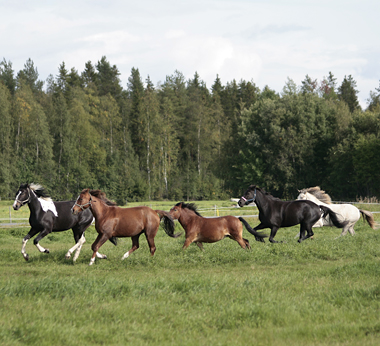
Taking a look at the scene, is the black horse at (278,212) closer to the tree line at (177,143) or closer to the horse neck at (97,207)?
the horse neck at (97,207)

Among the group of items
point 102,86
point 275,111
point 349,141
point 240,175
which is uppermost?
point 102,86

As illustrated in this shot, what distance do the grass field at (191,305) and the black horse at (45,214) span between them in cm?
195

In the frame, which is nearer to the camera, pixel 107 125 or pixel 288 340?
pixel 288 340

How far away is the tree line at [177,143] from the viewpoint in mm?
57031

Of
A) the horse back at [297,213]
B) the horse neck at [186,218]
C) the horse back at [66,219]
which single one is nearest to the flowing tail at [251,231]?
the horse neck at [186,218]

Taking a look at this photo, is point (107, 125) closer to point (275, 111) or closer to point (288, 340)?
point (275, 111)

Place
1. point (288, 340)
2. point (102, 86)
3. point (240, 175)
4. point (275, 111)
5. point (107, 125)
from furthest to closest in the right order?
point (102, 86) < point (107, 125) < point (240, 175) < point (275, 111) < point (288, 340)

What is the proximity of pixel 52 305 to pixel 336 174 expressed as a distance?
2055 inches

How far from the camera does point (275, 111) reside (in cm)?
5891

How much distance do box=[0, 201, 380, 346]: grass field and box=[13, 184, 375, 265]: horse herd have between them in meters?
0.88

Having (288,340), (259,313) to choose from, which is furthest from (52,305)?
(288,340)

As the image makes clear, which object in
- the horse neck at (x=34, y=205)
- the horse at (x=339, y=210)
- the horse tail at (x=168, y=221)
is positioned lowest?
the horse at (x=339, y=210)

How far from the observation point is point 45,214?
13.1m

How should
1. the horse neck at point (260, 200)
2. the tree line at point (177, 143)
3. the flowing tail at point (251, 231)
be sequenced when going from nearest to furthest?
1. the flowing tail at point (251, 231)
2. the horse neck at point (260, 200)
3. the tree line at point (177, 143)
